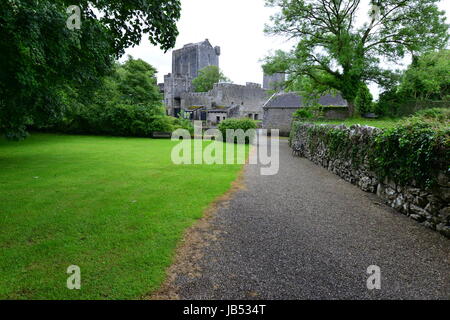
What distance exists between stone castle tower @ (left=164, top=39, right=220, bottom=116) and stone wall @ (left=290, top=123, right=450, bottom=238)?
44.5m

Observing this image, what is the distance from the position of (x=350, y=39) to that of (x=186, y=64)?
192ft

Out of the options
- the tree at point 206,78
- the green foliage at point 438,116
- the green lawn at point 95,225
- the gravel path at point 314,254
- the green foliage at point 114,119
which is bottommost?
the gravel path at point 314,254

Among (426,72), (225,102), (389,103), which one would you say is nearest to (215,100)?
(225,102)

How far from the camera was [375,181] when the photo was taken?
6676mm

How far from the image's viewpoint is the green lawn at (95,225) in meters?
2.90

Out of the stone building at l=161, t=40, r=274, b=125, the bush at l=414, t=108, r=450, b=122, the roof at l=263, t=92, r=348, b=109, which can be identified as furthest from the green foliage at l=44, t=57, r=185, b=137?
the bush at l=414, t=108, r=450, b=122

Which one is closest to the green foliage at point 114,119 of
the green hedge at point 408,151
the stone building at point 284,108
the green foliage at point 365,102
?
the stone building at point 284,108

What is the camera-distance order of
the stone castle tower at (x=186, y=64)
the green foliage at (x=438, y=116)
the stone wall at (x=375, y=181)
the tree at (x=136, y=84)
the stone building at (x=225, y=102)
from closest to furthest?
1. the stone wall at (x=375, y=181)
2. the green foliage at (x=438, y=116)
3. the tree at (x=136, y=84)
4. the stone building at (x=225, y=102)
5. the stone castle tower at (x=186, y=64)

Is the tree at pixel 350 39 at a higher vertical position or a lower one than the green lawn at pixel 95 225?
higher

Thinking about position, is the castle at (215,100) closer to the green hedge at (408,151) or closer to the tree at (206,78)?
the tree at (206,78)

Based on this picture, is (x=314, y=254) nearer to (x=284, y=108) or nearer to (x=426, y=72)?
Answer: (x=426, y=72)

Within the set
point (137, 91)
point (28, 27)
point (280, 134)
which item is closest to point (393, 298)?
point (28, 27)

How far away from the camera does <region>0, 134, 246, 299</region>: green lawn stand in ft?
9.52

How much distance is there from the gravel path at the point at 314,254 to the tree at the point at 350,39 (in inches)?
567
